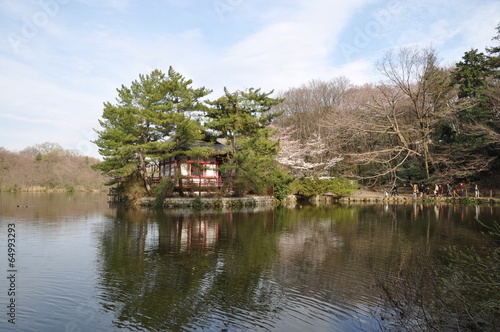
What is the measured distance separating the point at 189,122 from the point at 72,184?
33358mm

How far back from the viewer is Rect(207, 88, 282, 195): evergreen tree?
24344 mm

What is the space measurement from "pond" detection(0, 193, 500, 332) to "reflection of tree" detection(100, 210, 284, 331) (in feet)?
0.09

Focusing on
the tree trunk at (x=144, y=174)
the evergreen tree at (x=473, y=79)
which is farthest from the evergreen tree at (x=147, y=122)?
the evergreen tree at (x=473, y=79)

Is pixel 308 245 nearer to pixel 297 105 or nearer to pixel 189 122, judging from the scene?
pixel 189 122

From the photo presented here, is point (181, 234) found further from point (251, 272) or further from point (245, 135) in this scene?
point (245, 135)

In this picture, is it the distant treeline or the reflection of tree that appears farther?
the distant treeline

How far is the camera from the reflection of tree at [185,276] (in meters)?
5.78

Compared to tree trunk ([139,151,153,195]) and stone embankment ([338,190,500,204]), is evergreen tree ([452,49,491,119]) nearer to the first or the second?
stone embankment ([338,190,500,204])

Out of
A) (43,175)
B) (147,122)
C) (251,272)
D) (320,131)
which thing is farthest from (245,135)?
(43,175)

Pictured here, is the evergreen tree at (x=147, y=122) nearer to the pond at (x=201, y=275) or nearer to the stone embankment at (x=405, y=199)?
the pond at (x=201, y=275)

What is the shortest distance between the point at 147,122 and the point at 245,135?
7013 mm

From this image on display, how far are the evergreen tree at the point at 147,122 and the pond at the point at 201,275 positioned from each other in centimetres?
989

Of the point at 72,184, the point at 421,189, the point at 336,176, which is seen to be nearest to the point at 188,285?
the point at 336,176

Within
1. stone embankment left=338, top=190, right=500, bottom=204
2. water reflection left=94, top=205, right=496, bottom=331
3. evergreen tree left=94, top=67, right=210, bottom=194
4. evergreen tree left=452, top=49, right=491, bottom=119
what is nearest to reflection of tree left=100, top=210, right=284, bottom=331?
water reflection left=94, top=205, right=496, bottom=331
